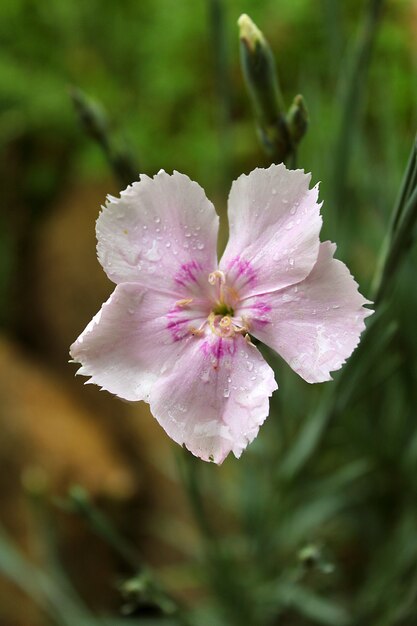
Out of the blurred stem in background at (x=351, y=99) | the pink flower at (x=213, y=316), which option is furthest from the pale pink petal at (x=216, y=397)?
the blurred stem in background at (x=351, y=99)

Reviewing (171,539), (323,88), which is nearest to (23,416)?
(171,539)

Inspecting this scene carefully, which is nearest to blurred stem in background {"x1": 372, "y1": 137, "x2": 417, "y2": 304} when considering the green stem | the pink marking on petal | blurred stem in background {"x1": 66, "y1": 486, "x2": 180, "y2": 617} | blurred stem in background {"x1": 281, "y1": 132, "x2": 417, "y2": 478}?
blurred stem in background {"x1": 281, "y1": 132, "x2": 417, "y2": 478}

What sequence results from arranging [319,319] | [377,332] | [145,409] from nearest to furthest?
[319,319]
[377,332]
[145,409]

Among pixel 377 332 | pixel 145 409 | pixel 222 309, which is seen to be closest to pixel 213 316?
pixel 222 309

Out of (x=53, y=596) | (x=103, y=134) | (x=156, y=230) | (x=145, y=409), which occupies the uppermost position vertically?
(x=103, y=134)

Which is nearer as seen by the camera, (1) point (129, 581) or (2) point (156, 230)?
(2) point (156, 230)

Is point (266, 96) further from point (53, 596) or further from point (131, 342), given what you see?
point (53, 596)

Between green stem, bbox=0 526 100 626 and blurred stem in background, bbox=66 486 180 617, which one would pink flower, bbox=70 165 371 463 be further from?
green stem, bbox=0 526 100 626
